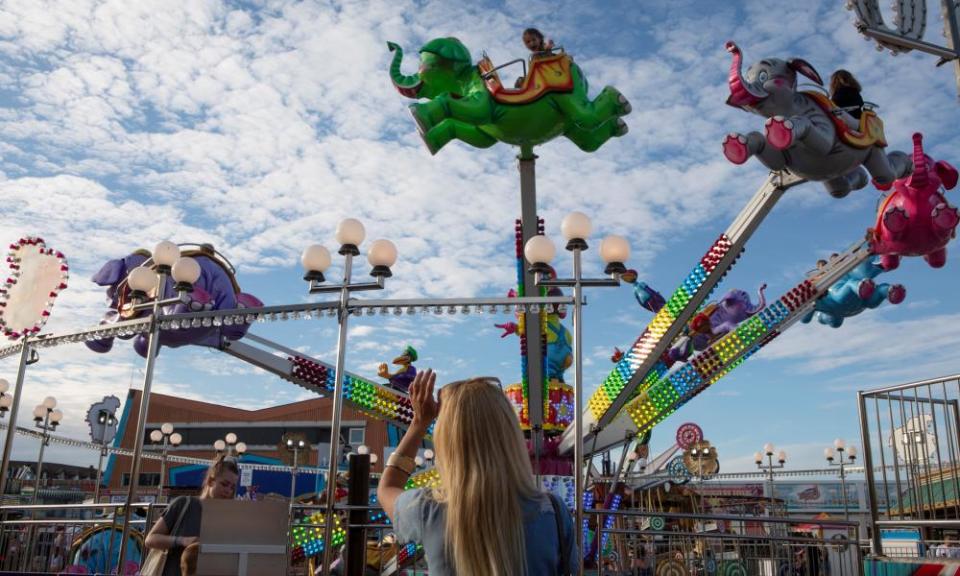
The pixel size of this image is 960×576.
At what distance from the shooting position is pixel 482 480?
187 cm

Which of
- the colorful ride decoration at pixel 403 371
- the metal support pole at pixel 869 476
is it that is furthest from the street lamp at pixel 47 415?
the metal support pole at pixel 869 476

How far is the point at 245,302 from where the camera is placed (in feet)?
49.0

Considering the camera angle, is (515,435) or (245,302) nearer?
(515,435)

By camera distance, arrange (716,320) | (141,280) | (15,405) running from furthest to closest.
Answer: (716,320) → (15,405) → (141,280)

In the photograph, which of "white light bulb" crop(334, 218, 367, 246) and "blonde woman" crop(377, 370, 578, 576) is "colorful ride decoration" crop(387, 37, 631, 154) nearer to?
"white light bulb" crop(334, 218, 367, 246)

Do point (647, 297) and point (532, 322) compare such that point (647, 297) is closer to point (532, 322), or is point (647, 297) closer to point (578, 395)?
point (532, 322)

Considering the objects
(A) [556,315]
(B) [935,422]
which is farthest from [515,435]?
(A) [556,315]

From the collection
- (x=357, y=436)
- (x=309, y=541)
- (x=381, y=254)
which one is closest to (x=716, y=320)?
(x=309, y=541)

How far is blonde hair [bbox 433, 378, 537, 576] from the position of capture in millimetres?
1829

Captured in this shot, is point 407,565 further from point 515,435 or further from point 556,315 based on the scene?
point 515,435

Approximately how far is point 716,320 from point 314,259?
10.6 meters

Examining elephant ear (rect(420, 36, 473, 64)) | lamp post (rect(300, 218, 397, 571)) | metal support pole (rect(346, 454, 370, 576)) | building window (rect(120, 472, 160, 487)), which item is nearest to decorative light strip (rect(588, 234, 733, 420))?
elephant ear (rect(420, 36, 473, 64))

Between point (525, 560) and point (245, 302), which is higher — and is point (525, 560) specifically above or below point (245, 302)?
below

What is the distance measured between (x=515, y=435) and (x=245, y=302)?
542 inches
